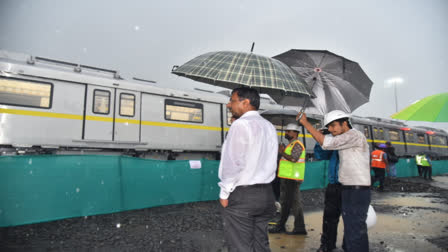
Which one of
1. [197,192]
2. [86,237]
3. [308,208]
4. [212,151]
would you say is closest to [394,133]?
[212,151]

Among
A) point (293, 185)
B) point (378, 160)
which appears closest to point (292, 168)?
point (293, 185)

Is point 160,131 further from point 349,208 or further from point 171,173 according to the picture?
point 349,208

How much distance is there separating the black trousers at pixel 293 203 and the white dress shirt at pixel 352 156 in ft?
5.87

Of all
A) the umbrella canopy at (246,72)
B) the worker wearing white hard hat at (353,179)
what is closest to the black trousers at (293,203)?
the worker wearing white hard hat at (353,179)

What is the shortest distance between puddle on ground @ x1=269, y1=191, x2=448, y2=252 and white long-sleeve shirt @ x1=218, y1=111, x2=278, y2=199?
2309 mm

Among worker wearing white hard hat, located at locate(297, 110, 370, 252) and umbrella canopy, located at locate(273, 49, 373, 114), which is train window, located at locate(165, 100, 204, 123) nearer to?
umbrella canopy, located at locate(273, 49, 373, 114)

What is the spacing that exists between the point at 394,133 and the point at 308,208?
18.4m

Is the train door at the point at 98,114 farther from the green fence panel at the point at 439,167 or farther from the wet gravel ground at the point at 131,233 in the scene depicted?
the green fence panel at the point at 439,167

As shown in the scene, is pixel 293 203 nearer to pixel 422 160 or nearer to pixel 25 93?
pixel 25 93

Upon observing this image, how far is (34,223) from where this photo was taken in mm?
5172

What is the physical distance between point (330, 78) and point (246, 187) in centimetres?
304

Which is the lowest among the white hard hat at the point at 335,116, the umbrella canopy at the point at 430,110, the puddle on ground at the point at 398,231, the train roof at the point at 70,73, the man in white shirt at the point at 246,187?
the puddle on ground at the point at 398,231

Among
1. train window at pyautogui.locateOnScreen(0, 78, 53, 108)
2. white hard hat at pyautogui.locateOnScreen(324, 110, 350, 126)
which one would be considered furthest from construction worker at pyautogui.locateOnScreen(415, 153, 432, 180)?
train window at pyautogui.locateOnScreen(0, 78, 53, 108)

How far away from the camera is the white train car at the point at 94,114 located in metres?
8.58
